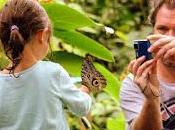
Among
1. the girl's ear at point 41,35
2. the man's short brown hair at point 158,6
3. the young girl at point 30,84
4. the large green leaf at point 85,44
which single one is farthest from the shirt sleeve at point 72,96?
the large green leaf at point 85,44

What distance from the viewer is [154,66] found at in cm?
206

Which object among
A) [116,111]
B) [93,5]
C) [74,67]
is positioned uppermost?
[74,67]

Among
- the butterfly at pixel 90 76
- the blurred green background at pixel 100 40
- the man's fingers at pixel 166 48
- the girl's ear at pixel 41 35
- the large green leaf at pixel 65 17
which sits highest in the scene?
the girl's ear at pixel 41 35

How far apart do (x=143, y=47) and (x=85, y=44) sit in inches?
27.0

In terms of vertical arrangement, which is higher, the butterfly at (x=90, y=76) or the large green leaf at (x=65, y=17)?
the large green leaf at (x=65, y=17)

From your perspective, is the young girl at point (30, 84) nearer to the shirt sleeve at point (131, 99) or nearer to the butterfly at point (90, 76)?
the butterfly at point (90, 76)

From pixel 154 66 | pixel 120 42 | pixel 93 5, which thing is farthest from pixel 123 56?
pixel 154 66

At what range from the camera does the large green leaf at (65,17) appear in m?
2.58

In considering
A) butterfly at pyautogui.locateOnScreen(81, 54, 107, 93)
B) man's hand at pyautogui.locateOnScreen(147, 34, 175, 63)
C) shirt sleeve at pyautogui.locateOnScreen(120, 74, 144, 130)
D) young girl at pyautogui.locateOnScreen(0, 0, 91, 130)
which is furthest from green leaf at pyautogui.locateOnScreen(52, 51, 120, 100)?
man's hand at pyautogui.locateOnScreen(147, 34, 175, 63)

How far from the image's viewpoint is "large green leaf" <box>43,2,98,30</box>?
8.47 feet

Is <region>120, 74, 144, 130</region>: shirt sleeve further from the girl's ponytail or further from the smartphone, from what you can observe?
the girl's ponytail

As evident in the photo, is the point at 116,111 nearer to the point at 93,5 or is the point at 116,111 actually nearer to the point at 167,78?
the point at 93,5

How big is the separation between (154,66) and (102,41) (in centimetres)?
319

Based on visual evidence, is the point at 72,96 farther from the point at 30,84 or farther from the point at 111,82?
the point at 111,82
